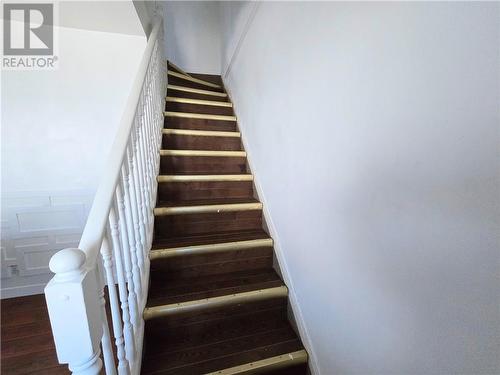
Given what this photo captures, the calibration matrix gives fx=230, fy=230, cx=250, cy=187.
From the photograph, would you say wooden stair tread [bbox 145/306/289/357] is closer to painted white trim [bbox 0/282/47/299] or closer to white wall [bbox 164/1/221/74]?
painted white trim [bbox 0/282/47/299]

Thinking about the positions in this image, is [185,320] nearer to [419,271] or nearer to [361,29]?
[419,271]

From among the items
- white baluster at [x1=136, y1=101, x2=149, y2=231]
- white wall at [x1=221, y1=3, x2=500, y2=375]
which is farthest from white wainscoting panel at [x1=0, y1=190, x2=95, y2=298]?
white wall at [x1=221, y1=3, x2=500, y2=375]

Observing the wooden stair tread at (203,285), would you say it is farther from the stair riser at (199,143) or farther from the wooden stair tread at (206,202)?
the stair riser at (199,143)

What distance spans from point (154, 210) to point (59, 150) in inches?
45.9

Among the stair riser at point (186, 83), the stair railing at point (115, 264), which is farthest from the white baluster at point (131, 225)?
the stair riser at point (186, 83)

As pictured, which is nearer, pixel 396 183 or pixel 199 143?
pixel 396 183

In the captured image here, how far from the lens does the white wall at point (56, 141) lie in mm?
1811

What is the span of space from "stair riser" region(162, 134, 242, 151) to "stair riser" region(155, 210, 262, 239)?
2.34 ft

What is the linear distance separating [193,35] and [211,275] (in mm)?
3534

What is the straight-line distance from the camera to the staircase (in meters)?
1.08

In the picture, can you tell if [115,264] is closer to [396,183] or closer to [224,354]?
[224,354]

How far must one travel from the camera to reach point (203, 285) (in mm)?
1295

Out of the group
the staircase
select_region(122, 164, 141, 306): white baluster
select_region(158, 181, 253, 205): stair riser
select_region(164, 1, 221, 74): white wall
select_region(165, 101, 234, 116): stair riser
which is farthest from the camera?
select_region(164, 1, 221, 74): white wall

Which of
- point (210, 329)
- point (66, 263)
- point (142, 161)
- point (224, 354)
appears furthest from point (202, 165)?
point (66, 263)
